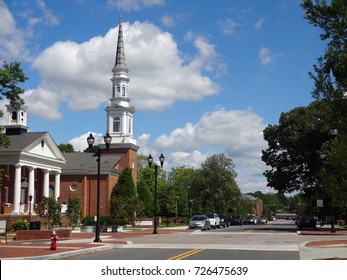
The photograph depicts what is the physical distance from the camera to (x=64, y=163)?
65.6 meters

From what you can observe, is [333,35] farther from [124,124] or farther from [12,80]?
[124,124]

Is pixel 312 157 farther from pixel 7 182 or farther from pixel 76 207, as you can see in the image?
pixel 7 182

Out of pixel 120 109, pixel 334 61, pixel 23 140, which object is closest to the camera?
pixel 334 61

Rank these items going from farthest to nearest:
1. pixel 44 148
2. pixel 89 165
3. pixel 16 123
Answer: pixel 89 165, pixel 16 123, pixel 44 148

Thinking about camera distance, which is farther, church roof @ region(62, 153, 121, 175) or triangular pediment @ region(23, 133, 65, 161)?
church roof @ region(62, 153, 121, 175)

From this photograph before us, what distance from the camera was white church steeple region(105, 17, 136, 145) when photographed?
7938cm

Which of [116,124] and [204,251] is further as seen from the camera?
[116,124]

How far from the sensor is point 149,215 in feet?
268

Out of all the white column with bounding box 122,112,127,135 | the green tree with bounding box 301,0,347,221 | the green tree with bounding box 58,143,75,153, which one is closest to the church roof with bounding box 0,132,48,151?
the white column with bounding box 122,112,127,135

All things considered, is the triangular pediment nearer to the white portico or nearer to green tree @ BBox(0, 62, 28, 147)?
the white portico

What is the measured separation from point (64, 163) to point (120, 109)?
54.4ft

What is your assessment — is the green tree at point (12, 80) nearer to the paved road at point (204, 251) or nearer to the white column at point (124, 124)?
the paved road at point (204, 251)

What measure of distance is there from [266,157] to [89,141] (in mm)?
35599

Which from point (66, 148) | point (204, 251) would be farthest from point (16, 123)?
point (66, 148)
